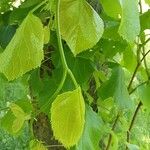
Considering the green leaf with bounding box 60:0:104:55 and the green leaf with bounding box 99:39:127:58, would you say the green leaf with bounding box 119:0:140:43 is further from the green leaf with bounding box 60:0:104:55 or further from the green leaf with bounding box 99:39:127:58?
the green leaf with bounding box 99:39:127:58

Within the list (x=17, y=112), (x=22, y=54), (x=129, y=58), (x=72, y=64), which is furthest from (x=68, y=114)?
(x=129, y=58)

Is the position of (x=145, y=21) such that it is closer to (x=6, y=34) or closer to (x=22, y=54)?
(x=6, y=34)

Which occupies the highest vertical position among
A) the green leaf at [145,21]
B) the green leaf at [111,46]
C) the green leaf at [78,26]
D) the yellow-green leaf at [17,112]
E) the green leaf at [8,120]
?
the green leaf at [78,26]

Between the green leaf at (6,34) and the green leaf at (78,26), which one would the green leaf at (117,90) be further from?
the green leaf at (78,26)

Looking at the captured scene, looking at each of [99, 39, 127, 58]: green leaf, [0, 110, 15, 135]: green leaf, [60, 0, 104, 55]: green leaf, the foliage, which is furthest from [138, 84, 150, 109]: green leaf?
[60, 0, 104, 55]: green leaf

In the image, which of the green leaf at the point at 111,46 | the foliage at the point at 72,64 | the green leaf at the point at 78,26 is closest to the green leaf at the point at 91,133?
the foliage at the point at 72,64

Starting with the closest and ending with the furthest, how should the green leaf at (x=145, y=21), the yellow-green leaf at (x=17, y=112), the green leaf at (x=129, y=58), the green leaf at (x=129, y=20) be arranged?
the green leaf at (x=129, y=20) → the yellow-green leaf at (x=17, y=112) → the green leaf at (x=145, y=21) → the green leaf at (x=129, y=58)

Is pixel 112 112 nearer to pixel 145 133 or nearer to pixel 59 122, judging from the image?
pixel 59 122
